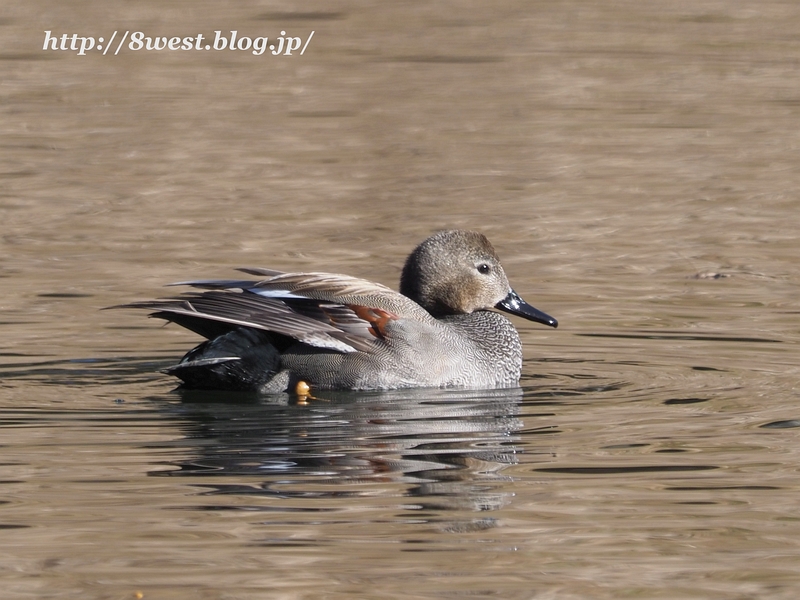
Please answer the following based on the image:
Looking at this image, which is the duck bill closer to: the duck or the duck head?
the duck head

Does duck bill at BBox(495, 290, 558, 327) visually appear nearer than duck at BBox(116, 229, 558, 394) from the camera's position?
No

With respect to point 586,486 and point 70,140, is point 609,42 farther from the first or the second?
point 586,486

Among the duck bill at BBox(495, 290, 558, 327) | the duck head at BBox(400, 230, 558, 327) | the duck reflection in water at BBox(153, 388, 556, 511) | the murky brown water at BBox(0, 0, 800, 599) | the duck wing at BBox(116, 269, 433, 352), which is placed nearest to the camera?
the murky brown water at BBox(0, 0, 800, 599)


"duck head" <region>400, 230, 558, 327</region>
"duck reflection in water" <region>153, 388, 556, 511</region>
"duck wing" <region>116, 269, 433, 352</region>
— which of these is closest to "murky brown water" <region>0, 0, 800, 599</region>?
"duck reflection in water" <region>153, 388, 556, 511</region>

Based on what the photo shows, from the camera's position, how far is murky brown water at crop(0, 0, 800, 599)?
17.3 feet

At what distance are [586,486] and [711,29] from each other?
50.5 feet

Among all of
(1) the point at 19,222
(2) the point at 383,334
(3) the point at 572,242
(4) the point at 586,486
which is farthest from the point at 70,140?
(4) the point at 586,486

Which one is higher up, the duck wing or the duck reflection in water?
the duck wing

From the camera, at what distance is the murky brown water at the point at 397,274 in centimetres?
529

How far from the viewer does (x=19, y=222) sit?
41.7 feet

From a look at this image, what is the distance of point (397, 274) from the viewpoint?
11078 millimetres

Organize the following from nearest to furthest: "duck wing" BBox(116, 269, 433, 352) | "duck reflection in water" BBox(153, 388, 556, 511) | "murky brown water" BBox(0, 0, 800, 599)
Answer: "murky brown water" BBox(0, 0, 800, 599), "duck reflection in water" BBox(153, 388, 556, 511), "duck wing" BBox(116, 269, 433, 352)

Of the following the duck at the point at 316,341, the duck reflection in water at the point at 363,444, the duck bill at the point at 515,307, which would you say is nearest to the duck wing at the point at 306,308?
the duck at the point at 316,341

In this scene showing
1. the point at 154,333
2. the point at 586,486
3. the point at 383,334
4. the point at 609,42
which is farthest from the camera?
the point at 609,42
